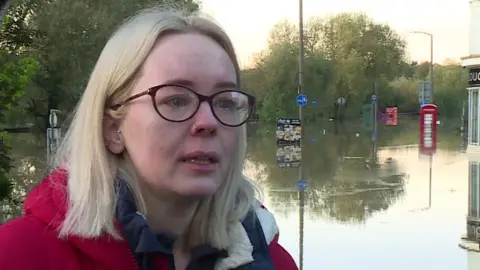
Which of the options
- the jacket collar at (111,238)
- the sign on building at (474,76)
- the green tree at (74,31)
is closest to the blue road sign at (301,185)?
the jacket collar at (111,238)

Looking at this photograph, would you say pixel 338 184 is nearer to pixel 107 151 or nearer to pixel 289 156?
pixel 289 156

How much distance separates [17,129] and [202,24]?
154 ft

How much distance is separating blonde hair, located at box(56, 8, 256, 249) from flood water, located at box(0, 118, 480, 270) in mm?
1126

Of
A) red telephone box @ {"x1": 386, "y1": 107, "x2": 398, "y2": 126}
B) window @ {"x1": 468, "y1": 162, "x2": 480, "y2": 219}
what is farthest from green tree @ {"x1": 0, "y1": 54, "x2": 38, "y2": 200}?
red telephone box @ {"x1": 386, "y1": 107, "x2": 398, "y2": 126}

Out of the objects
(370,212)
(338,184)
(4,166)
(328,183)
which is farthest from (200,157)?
(328,183)

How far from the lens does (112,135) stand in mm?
1664

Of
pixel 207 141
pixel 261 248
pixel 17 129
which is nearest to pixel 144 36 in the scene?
pixel 207 141

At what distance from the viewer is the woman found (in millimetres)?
1469

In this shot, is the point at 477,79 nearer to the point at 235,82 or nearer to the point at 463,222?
the point at 463,222

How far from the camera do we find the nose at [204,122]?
1.54 m

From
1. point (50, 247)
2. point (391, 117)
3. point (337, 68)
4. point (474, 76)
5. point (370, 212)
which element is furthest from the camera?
point (391, 117)

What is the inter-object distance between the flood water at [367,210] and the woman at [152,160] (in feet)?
3.85

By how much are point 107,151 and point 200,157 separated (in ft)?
0.82

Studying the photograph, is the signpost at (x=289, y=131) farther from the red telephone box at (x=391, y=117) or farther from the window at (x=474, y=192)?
the red telephone box at (x=391, y=117)
